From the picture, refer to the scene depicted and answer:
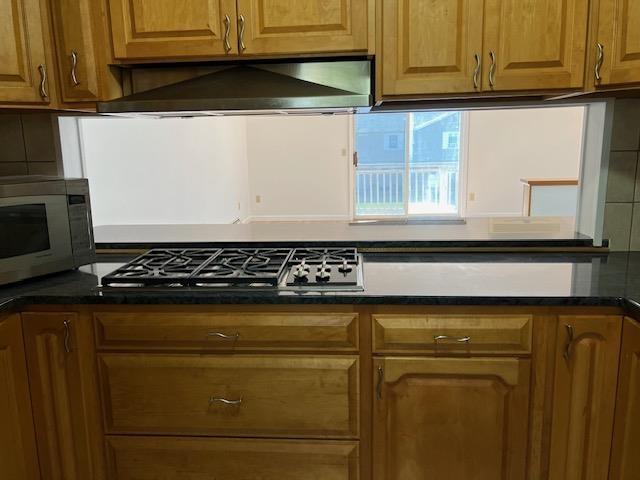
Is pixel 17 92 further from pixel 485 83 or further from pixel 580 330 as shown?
pixel 580 330

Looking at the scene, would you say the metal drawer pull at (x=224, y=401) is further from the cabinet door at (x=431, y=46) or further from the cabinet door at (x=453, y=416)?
the cabinet door at (x=431, y=46)

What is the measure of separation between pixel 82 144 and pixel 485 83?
5.65ft

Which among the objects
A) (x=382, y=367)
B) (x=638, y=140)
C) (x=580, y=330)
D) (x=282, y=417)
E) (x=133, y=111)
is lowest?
(x=282, y=417)

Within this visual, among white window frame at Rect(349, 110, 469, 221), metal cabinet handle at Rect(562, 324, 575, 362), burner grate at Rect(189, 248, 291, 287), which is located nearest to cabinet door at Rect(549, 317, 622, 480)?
metal cabinet handle at Rect(562, 324, 575, 362)

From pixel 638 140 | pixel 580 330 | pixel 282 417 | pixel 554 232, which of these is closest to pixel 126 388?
pixel 282 417

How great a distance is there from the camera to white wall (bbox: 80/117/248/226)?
2905mm

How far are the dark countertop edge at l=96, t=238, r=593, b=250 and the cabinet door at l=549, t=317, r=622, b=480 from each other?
583mm

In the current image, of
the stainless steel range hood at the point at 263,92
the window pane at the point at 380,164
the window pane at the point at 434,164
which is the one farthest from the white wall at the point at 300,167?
the stainless steel range hood at the point at 263,92

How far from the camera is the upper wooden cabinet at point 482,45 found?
168 centimetres

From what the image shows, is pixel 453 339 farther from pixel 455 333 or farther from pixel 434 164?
pixel 434 164

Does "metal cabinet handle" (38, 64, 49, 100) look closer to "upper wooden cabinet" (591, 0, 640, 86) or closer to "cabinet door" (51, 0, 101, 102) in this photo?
"cabinet door" (51, 0, 101, 102)

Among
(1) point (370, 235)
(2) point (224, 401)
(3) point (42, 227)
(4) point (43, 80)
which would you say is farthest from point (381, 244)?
(4) point (43, 80)

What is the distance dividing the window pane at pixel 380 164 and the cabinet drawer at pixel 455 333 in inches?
225

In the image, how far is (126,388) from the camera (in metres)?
1.72
